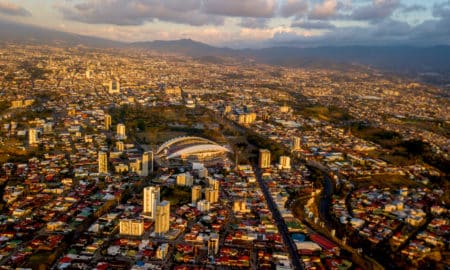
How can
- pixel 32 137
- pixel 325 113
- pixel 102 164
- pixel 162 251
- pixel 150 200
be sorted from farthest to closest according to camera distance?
pixel 325 113
pixel 32 137
pixel 102 164
pixel 150 200
pixel 162 251

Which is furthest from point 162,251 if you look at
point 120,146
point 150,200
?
point 120,146

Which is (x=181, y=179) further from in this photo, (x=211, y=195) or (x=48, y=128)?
(x=48, y=128)

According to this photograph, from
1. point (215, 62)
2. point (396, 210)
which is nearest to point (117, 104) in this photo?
point (396, 210)

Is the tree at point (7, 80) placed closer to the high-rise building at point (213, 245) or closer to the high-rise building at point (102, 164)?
the high-rise building at point (102, 164)

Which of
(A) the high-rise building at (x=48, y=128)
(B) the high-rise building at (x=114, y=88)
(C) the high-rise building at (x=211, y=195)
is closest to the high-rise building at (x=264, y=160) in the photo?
(C) the high-rise building at (x=211, y=195)

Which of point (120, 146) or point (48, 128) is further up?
point (48, 128)

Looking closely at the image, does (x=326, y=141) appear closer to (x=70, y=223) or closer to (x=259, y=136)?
(x=259, y=136)
